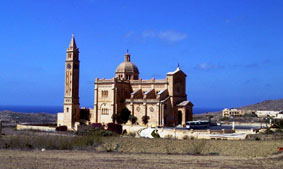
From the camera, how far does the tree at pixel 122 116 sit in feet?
198

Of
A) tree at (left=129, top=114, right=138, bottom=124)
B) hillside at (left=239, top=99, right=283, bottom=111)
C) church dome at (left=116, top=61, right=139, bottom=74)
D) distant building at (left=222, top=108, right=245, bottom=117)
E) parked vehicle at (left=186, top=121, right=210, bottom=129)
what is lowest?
parked vehicle at (left=186, top=121, right=210, bottom=129)

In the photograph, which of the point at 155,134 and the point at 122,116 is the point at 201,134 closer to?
the point at 155,134

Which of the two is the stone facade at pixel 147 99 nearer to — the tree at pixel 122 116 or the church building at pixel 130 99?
the church building at pixel 130 99

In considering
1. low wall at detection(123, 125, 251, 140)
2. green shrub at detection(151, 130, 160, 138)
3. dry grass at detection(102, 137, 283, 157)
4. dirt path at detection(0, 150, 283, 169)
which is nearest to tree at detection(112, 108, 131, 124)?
low wall at detection(123, 125, 251, 140)

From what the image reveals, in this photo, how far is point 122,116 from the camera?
199ft

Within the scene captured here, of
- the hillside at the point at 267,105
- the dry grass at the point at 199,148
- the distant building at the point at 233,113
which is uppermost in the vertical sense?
the hillside at the point at 267,105

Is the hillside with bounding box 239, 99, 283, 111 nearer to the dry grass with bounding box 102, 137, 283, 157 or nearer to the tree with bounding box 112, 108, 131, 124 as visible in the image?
the tree with bounding box 112, 108, 131, 124

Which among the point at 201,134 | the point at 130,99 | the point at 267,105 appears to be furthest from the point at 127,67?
the point at 267,105

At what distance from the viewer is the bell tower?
62156 mm

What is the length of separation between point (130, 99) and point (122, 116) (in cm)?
269

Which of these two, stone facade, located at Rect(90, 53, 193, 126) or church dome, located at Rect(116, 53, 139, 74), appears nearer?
stone facade, located at Rect(90, 53, 193, 126)

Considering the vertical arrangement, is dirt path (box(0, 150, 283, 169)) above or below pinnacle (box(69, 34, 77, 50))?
below

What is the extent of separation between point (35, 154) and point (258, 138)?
22.3 meters

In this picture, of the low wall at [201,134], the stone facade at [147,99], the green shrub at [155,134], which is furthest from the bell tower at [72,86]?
the green shrub at [155,134]
